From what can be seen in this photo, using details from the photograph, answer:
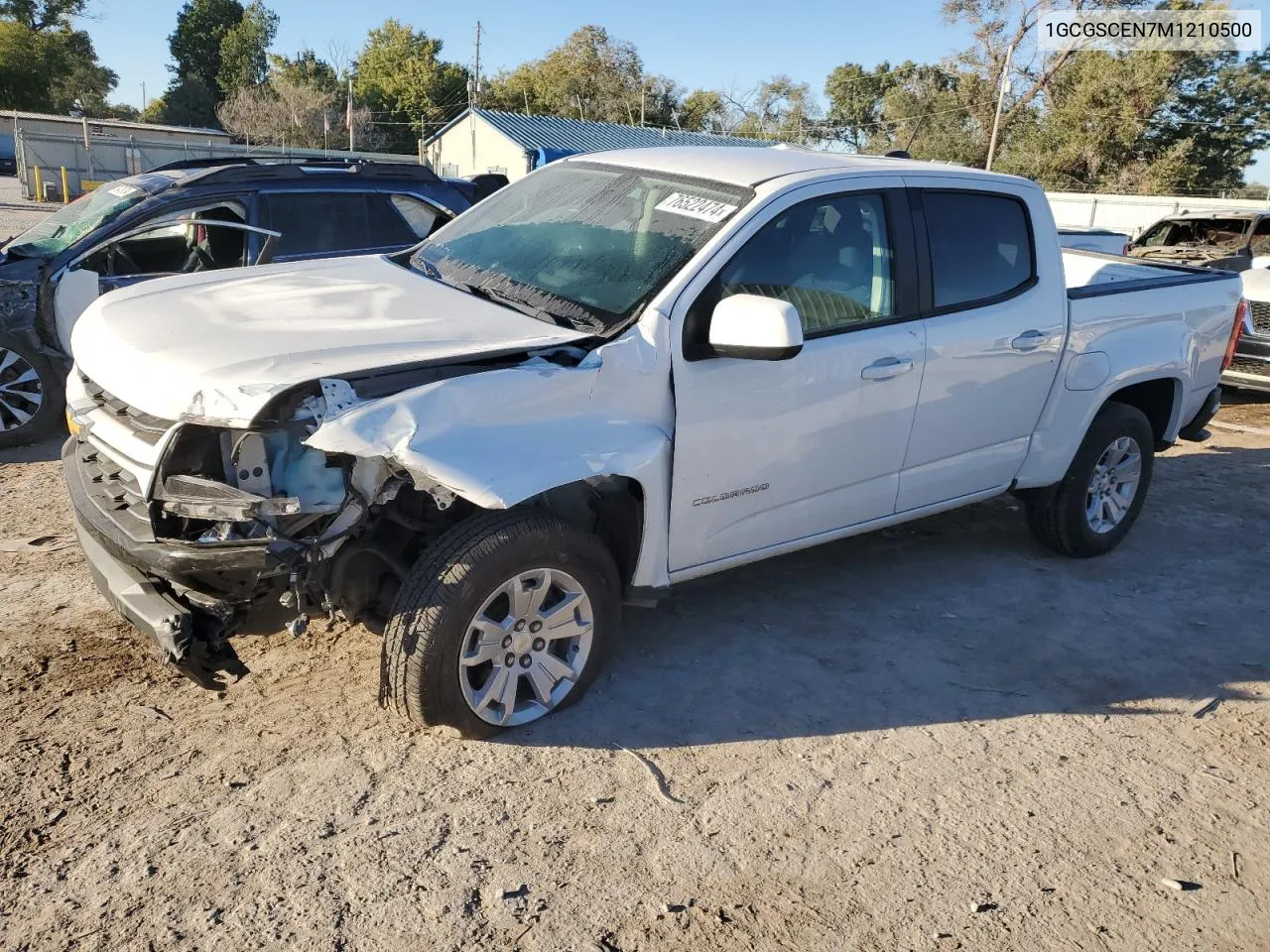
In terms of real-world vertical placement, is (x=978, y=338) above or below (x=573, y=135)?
below

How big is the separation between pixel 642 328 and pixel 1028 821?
81.2 inches

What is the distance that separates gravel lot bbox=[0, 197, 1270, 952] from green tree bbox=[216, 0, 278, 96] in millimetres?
69665

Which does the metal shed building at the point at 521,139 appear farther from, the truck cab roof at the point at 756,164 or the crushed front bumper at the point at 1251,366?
the truck cab roof at the point at 756,164

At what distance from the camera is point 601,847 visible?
3039 millimetres

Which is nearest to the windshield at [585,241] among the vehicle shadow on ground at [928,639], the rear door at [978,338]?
the rear door at [978,338]

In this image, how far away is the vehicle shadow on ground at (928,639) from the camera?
3832 mm

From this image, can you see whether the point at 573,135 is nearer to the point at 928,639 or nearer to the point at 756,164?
the point at 756,164

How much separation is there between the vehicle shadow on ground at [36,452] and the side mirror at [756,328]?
15.9 feet

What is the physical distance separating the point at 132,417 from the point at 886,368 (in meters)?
2.74

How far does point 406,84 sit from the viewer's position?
62438mm

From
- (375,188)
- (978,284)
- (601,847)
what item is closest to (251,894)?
(601,847)

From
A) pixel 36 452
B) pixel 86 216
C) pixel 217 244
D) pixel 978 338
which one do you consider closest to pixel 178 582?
pixel 978 338

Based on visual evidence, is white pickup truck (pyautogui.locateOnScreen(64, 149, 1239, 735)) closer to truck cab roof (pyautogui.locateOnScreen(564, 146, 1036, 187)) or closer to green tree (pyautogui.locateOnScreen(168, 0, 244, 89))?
Answer: truck cab roof (pyautogui.locateOnScreen(564, 146, 1036, 187))

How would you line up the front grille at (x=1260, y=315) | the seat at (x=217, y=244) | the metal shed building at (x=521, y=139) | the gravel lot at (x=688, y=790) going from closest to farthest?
the gravel lot at (x=688, y=790) < the seat at (x=217, y=244) < the front grille at (x=1260, y=315) < the metal shed building at (x=521, y=139)
